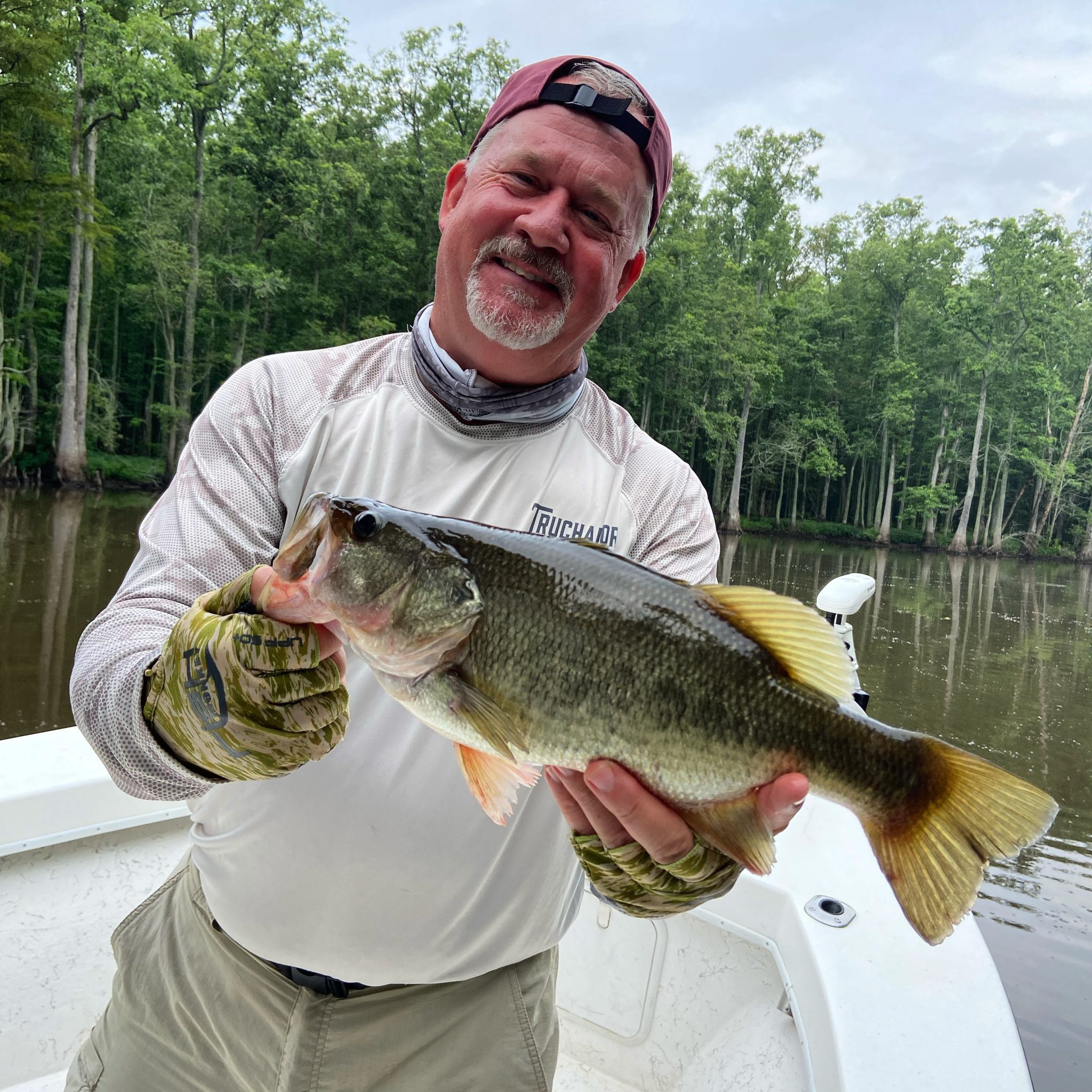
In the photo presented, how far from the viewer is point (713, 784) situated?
57.6 inches

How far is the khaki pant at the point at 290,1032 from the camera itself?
1.74m

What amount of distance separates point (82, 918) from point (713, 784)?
2593 mm

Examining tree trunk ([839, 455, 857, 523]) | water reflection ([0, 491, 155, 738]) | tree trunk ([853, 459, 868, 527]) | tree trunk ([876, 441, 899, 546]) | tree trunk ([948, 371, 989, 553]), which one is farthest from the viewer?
tree trunk ([839, 455, 857, 523])

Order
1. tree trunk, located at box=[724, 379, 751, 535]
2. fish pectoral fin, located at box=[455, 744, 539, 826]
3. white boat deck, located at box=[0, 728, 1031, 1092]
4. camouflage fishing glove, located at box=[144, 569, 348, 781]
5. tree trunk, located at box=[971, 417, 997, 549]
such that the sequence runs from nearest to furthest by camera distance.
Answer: camouflage fishing glove, located at box=[144, 569, 348, 781], fish pectoral fin, located at box=[455, 744, 539, 826], white boat deck, located at box=[0, 728, 1031, 1092], tree trunk, located at box=[724, 379, 751, 535], tree trunk, located at box=[971, 417, 997, 549]

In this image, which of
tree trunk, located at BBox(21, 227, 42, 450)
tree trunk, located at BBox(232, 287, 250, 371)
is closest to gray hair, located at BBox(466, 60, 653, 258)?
tree trunk, located at BBox(21, 227, 42, 450)

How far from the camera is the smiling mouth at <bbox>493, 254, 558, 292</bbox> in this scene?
76.4 inches

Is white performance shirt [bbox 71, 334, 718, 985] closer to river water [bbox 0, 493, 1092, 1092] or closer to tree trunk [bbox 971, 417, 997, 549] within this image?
river water [bbox 0, 493, 1092, 1092]

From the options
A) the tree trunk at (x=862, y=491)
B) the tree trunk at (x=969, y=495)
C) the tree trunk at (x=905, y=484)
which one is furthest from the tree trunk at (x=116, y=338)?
the tree trunk at (x=969, y=495)

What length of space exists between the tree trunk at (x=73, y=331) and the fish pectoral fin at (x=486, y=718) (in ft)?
87.5

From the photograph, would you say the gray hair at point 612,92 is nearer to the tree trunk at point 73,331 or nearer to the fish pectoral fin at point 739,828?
the fish pectoral fin at point 739,828

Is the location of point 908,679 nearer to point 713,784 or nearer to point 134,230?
point 713,784

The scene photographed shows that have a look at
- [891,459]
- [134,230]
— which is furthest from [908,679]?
A: [891,459]

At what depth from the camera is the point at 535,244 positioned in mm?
1937

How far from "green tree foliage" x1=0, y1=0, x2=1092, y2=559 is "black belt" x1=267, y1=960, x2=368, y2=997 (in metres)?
25.1
